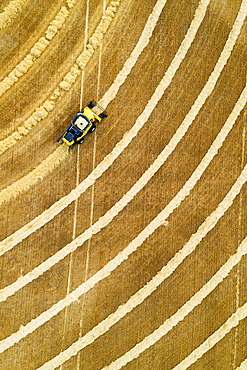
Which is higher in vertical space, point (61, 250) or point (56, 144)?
point (56, 144)

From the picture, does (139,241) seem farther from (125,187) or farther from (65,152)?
(65,152)

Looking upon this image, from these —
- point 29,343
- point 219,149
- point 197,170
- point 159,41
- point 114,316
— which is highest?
point 159,41

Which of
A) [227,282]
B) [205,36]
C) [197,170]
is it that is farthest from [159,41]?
[227,282]

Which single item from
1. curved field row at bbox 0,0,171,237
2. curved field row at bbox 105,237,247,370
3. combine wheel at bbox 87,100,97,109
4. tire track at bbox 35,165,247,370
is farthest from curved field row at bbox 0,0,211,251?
curved field row at bbox 105,237,247,370

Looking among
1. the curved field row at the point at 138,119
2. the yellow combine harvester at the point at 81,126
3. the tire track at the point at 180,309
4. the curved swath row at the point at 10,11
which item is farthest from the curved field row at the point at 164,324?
the curved swath row at the point at 10,11

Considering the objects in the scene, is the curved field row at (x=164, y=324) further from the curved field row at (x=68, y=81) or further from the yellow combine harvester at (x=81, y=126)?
the curved field row at (x=68, y=81)

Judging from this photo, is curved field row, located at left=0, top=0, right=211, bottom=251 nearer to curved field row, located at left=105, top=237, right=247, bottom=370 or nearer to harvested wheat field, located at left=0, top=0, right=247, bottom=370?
harvested wheat field, located at left=0, top=0, right=247, bottom=370

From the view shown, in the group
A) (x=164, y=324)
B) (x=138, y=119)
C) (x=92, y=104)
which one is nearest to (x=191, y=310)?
(x=164, y=324)

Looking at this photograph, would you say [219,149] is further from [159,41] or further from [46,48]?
[46,48]
